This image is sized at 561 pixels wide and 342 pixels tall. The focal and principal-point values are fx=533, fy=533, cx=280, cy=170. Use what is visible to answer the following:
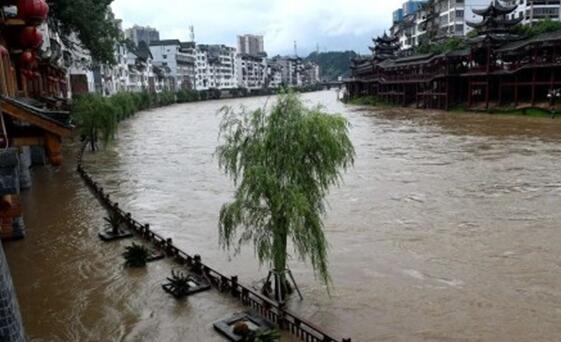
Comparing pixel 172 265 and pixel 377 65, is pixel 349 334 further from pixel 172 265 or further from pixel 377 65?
pixel 377 65

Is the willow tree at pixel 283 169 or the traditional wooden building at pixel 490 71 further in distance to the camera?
the traditional wooden building at pixel 490 71

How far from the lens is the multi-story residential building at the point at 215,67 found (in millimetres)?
176875

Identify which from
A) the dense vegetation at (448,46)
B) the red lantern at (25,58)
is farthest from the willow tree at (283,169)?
the dense vegetation at (448,46)

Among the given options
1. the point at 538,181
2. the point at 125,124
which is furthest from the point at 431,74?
the point at 538,181

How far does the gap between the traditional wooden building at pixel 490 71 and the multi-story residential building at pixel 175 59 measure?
87.2m

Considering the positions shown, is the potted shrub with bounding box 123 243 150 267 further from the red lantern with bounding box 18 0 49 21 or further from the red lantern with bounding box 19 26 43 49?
the red lantern with bounding box 18 0 49 21

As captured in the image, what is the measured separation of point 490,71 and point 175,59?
112 meters

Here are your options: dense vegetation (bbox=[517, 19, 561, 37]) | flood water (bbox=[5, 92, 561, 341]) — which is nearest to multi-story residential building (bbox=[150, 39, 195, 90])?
dense vegetation (bbox=[517, 19, 561, 37])

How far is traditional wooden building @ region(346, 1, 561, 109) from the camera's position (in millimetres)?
62000

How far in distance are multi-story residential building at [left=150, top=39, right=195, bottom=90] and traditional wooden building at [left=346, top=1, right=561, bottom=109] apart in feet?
286

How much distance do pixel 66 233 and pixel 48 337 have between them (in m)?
9.98

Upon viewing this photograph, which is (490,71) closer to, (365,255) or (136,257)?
(365,255)

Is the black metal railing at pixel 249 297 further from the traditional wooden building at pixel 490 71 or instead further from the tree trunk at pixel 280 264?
the traditional wooden building at pixel 490 71

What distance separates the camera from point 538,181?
2998cm
